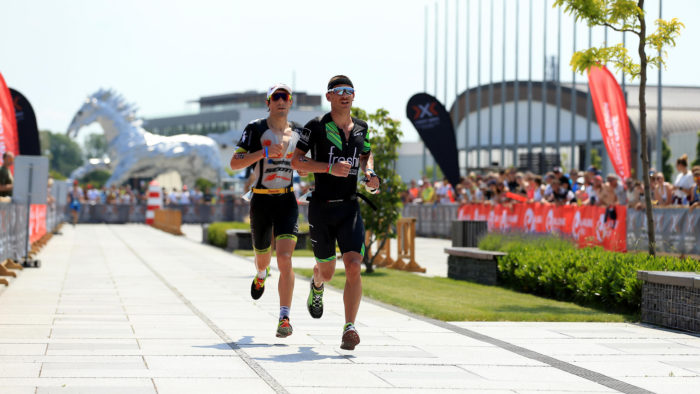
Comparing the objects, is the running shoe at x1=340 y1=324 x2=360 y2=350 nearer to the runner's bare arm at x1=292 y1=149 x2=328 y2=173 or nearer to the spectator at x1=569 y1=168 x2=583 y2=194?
the runner's bare arm at x1=292 y1=149 x2=328 y2=173

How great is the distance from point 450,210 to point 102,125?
28339 mm

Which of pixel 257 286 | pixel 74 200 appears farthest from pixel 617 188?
pixel 74 200

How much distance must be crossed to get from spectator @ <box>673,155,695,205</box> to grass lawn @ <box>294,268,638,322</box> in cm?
431

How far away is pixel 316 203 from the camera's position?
8.25 m

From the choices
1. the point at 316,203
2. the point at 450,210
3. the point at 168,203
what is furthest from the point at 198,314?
the point at 168,203

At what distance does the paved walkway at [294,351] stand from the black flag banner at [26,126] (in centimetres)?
1384

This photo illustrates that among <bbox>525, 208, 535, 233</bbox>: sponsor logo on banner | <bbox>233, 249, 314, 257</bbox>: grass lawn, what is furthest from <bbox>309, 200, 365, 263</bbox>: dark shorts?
<bbox>233, 249, 314, 257</bbox>: grass lawn

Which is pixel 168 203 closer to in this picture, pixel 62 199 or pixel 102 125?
pixel 102 125

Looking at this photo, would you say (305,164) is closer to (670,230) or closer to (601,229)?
(670,230)

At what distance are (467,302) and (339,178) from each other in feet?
15.0

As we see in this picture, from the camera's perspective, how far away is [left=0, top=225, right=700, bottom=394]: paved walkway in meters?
6.42

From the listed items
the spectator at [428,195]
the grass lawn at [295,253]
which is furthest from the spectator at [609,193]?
the spectator at [428,195]

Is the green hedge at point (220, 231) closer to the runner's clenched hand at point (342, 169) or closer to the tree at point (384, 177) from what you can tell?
the tree at point (384, 177)

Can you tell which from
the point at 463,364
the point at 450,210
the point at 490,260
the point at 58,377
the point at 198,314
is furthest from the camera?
the point at 450,210
